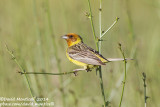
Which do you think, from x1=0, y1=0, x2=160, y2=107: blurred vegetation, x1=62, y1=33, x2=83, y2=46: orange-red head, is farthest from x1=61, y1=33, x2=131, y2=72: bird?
x1=0, y1=0, x2=160, y2=107: blurred vegetation

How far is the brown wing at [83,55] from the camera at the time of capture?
507 cm

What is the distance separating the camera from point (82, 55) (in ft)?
18.1

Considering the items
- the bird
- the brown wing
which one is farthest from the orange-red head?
the brown wing

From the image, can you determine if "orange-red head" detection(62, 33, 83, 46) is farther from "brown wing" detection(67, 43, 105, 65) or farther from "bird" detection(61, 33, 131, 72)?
"brown wing" detection(67, 43, 105, 65)

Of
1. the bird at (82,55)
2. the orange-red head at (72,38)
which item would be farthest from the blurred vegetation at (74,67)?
the bird at (82,55)

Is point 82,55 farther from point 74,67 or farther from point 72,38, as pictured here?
point 74,67

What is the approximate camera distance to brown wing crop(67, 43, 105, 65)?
5074mm

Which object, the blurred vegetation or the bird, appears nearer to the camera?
the bird

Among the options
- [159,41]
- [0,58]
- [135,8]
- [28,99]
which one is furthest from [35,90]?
[135,8]

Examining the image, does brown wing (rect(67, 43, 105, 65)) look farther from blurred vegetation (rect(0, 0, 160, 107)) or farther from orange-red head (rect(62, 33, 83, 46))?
blurred vegetation (rect(0, 0, 160, 107))

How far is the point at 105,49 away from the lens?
382 inches

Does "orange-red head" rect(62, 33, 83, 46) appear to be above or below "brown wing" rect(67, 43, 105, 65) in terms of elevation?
above

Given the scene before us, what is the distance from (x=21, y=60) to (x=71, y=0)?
29.6 ft

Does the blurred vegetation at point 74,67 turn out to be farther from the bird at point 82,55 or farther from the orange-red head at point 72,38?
the bird at point 82,55
